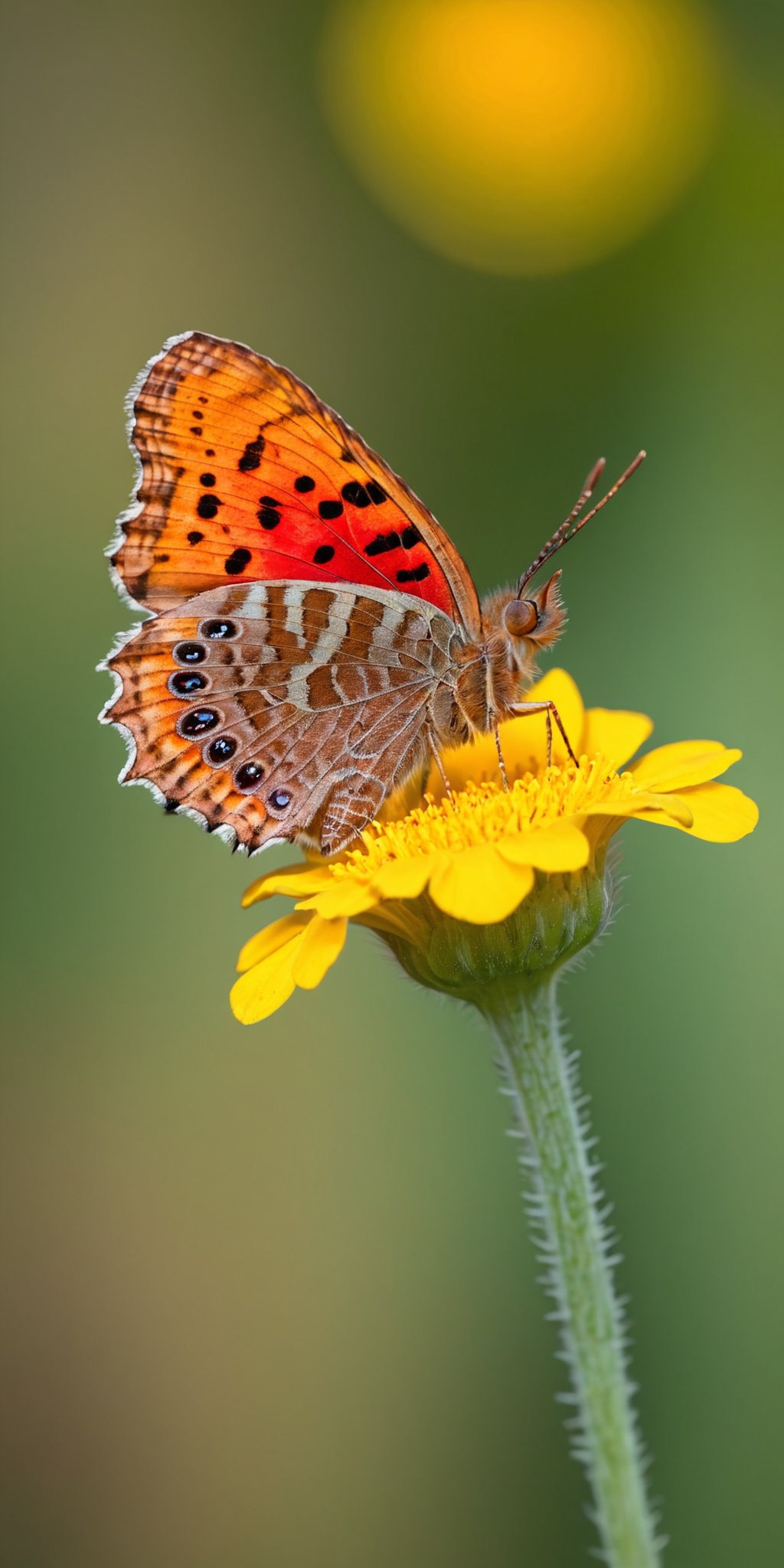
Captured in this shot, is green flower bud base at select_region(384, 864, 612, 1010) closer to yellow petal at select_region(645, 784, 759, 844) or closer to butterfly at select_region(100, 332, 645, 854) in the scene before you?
yellow petal at select_region(645, 784, 759, 844)

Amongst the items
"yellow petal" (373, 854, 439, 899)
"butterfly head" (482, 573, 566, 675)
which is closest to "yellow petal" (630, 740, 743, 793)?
"butterfly head" (482, 573, 566, 675)

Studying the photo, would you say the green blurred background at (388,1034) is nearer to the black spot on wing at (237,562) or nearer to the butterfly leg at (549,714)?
the butterfly leg at (549,714)

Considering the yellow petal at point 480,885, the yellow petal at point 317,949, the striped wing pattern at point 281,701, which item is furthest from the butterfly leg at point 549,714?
the yellow petal at point 317,949

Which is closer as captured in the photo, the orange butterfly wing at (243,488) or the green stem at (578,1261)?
the green stem at (578,1261)

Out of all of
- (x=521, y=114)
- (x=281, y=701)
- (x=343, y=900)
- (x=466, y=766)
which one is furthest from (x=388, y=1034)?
(x=521, y=114)

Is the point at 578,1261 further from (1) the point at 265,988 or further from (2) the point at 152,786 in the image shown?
(2) the point at 152,786

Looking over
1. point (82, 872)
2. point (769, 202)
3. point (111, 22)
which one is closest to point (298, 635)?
point (82, 872)

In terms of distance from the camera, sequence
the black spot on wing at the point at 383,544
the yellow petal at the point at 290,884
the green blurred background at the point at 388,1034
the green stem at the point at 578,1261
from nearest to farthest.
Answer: the green stem at the point at 578,1261
the yellow petal at the point at 290,884
the black spot on wing at the point at 383,544
the green blurred background at the point at 388,1034
